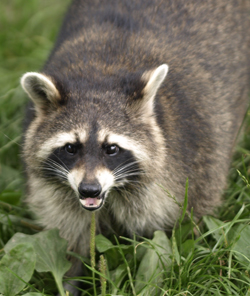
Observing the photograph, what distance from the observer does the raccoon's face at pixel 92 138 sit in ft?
12.9

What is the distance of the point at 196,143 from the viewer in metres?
4.82

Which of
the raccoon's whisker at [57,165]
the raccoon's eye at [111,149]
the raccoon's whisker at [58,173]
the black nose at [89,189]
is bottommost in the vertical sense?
the black nose at [89,189]

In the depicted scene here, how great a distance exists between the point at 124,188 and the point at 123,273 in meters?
0.75

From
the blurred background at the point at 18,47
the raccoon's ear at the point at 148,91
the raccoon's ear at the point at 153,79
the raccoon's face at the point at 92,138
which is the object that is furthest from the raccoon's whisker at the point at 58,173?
the blurred background at the point at 18,47

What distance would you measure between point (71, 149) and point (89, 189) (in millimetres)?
449

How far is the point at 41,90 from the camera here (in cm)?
435

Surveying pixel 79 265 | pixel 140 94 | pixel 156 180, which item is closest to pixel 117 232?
pixel 79 265

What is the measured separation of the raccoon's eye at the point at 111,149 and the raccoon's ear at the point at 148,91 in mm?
417

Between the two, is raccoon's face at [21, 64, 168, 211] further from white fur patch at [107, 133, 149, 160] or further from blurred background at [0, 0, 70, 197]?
blurred background at [0, 0, 70, 197]

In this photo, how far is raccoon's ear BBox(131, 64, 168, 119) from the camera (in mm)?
4191

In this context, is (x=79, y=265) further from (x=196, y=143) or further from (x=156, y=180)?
(x=196, y=143)

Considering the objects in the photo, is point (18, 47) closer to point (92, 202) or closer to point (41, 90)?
point (41, 90)

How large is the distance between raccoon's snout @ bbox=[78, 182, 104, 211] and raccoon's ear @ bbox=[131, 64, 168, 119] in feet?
2.77

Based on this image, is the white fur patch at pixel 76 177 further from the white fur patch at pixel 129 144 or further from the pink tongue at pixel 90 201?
the white fur patch at pixel 129 144
